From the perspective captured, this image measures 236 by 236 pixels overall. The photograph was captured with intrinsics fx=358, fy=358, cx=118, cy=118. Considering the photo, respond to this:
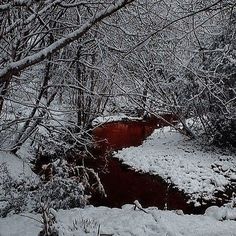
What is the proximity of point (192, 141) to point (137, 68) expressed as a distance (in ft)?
26.9

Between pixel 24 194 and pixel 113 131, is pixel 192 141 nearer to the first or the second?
pixel 113 131

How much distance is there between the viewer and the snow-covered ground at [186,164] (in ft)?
32.3

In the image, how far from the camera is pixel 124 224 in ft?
18.7

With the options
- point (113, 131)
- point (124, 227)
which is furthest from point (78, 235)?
point (113, 131)

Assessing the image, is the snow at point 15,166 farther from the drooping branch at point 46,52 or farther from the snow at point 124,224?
the drooping branch at point 46,52

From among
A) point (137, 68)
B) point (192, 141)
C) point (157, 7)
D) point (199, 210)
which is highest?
point (157, 7)

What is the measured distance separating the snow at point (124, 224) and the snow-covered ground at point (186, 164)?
304cm

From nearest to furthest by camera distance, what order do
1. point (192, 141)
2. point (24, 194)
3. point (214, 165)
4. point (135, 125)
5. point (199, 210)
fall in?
point (24, 194), point (199, 210), point (214, 165), point (192, 141), point (135, 125)

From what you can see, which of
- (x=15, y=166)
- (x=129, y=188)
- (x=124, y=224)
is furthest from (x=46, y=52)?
(x=129, y=188)

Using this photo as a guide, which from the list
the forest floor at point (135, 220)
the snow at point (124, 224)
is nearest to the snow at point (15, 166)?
the forest floor at point (135, 220)

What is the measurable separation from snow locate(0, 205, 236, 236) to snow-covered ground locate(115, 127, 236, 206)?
3.04m

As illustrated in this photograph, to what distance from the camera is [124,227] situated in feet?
18.4

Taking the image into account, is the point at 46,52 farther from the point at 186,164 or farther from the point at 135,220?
the point at 186,164

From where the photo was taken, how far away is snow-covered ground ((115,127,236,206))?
9859 millimetres
